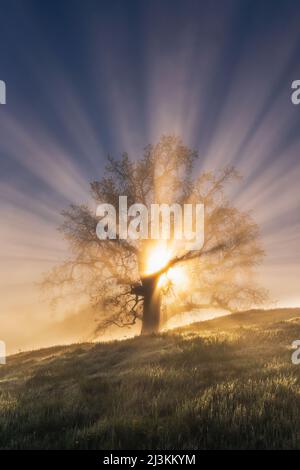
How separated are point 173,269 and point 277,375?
62.4ft

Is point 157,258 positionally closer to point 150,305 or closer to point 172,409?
point 150,305

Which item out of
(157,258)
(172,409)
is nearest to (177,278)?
(157,258)

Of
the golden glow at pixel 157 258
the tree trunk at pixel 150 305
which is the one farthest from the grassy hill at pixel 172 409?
the tree trunk at pixel 150 305

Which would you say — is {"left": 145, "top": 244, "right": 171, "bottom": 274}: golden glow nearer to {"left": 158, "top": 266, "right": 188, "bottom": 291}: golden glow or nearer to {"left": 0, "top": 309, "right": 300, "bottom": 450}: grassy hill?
{"left": 158, "top": 266, "right": 188, "bottom": 291}: golden glow

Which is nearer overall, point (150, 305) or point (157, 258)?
point (157, 258)

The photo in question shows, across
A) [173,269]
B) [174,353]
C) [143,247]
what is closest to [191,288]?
[173,269]

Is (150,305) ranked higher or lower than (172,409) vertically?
lower

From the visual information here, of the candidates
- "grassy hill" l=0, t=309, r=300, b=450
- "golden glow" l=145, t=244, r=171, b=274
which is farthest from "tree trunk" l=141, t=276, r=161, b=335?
"grassy hill" l=0, t=309, r=300, b=450

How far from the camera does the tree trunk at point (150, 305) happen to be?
25625 mm

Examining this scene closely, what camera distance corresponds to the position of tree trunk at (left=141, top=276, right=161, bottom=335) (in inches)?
1009

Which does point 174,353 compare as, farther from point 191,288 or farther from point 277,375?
point 191,288

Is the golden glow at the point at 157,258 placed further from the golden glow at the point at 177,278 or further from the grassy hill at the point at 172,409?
the grassy hill at the point at 172,409

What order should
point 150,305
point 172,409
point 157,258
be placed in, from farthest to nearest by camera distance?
1. point 150,305
2. point 157,258
3. point 172,409

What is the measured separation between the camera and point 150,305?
25859mm
